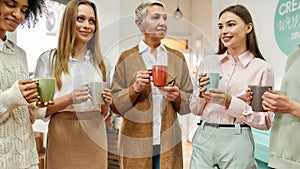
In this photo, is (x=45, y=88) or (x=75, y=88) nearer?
(x=45, y=88)

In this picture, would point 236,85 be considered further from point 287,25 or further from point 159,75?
point 287,25

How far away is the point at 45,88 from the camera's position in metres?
0.94

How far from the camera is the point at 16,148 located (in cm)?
98

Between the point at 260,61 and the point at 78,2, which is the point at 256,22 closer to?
the point at 260,61

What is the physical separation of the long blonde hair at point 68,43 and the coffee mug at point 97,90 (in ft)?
0.30

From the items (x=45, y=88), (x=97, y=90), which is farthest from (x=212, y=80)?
(x=45, y=88)

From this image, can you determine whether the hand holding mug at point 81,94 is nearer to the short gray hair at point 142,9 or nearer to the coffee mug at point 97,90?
the coffee mug at point 97,90

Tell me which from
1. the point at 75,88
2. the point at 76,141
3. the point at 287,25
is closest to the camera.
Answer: the point at 75,88

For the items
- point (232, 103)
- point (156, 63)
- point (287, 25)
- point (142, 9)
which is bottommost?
point (232, 103)

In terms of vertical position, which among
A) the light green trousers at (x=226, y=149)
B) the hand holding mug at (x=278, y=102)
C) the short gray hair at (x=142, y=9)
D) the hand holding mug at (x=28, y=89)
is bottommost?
the light green trousers at (x=226, y=149)

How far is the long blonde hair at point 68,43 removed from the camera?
1158mm

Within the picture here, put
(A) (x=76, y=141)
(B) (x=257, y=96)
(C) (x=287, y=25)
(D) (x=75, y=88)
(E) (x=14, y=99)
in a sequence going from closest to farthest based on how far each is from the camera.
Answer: (E) (x=14, y=99), (B) (x=257, y=96), (D) (x=75, y=88), (A) (x=76, y=141), (C) (x=287, y=25)

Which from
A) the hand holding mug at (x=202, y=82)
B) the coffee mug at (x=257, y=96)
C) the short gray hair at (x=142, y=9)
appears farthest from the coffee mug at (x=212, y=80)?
the short gray hair at (x=142, y=9)

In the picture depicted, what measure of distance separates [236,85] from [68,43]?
650 mm
